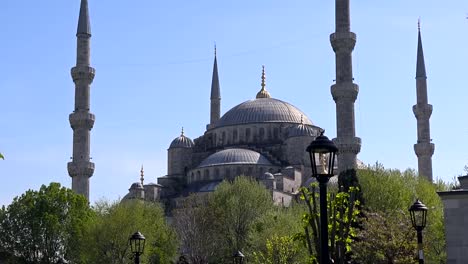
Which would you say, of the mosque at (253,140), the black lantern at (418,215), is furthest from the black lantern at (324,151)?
the mosque at (253,140)

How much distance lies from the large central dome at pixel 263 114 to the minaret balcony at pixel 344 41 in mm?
24336

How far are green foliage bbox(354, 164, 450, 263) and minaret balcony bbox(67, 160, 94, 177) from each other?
19467 millimetres

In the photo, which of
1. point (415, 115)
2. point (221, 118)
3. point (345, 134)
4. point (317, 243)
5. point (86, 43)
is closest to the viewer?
point (317, 243)

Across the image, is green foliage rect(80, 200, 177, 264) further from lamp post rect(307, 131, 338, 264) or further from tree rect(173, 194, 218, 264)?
lamp post rect(307, 131, 338, 264)

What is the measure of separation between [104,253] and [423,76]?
30932 millimetres

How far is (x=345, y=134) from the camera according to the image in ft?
165

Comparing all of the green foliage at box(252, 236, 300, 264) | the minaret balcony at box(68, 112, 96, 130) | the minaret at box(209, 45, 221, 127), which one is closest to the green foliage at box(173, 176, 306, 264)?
the minaret balcony at box(68, 112, 96, 130)

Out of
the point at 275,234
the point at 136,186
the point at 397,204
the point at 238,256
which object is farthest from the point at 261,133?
the point at 238,256

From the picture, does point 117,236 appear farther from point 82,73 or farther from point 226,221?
point 82,73

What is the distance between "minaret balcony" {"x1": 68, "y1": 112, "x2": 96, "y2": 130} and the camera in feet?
181

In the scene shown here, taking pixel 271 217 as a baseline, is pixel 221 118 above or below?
above

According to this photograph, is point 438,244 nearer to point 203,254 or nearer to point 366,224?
point 366,224

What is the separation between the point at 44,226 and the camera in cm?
4306

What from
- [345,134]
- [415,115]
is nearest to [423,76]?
[415,115]
